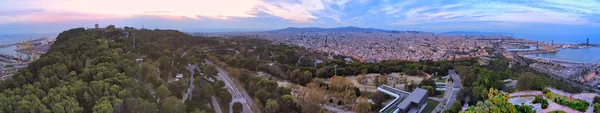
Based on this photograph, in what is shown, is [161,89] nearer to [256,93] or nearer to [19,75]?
[256,93]

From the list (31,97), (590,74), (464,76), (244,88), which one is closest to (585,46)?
(590,74)

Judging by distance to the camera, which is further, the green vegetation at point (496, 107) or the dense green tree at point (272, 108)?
the dense green tree at point (272, 108)

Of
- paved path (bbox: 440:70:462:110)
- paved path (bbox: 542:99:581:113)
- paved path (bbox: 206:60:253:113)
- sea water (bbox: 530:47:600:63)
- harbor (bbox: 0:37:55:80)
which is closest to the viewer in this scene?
paved path (bbox: 542:99:581:113)

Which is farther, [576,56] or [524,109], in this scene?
[576,56]

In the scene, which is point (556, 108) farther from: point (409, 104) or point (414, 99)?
point (409, 104)

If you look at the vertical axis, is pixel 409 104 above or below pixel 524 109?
below

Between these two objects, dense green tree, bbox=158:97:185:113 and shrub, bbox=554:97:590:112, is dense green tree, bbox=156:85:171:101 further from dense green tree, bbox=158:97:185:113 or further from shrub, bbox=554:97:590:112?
shrub, bbox=554:97:590:112

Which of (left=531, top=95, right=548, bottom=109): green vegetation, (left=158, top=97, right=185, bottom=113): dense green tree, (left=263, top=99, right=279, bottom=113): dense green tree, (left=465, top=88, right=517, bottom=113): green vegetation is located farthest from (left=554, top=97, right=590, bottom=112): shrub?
(left=158, top=97, right=185, bottom=113): dense green tree

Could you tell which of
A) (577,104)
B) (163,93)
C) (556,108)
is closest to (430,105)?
(556,108)

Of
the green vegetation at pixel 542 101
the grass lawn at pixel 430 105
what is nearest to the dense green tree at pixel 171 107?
the grass lawn at pixel 430 105

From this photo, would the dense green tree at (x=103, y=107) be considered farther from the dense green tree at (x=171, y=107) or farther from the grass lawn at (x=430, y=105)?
the grass lawn at (x=430, y=105)

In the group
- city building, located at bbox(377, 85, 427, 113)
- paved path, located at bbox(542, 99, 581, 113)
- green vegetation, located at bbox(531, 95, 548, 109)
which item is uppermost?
green vegetation, located at bbox(531, 95, 548, 109)
